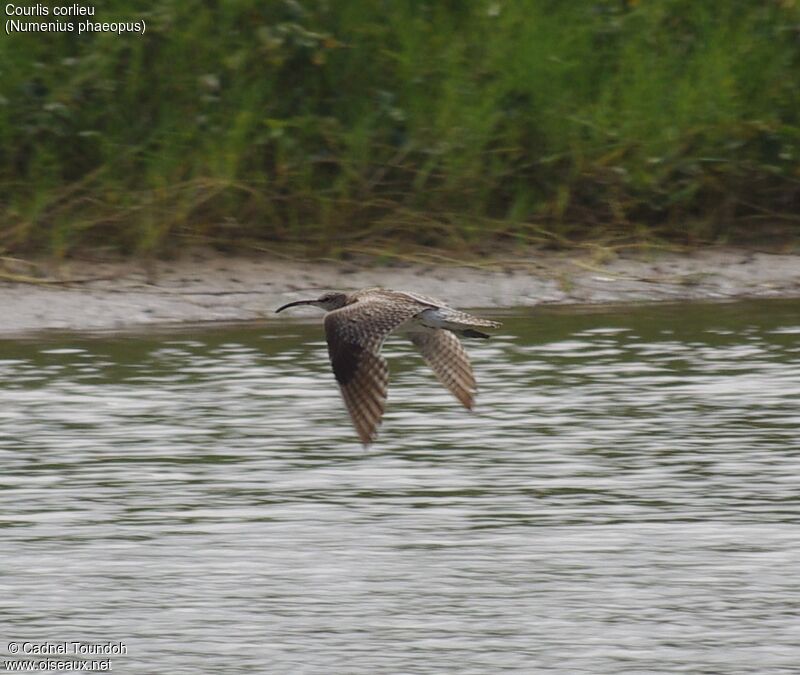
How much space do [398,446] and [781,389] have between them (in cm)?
204

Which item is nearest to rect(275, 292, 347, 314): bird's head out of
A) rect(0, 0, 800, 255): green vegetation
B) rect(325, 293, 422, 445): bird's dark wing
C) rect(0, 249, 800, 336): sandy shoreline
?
rect(325, 293, 422, 445): bird's dark wing

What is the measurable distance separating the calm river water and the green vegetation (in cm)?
148

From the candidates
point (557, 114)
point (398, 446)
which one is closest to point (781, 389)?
point (398, 446)

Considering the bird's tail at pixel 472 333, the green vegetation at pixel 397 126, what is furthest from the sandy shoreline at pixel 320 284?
the bird's tail at pixel 472 333

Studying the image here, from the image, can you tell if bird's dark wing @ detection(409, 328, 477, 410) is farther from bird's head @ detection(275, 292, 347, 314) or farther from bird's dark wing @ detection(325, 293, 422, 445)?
bird's dark wing @ detection(325, 293, 422, 445)

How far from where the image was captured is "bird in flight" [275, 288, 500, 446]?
6.79 meters

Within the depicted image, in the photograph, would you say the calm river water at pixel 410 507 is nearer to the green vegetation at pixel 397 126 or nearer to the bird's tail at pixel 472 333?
the bird's tail at pixel 472 333

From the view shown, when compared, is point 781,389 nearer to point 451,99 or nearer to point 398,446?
point 398,446

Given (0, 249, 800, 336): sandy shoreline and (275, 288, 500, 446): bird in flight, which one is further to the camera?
(0, 249, 800, 336): sandy shoreline

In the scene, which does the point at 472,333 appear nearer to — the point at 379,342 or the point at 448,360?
the point at 448,360

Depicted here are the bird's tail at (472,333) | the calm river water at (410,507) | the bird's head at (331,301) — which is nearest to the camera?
the calm river water at (410,507)

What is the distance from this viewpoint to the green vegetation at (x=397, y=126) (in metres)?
12.5

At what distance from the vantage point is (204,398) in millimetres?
9711

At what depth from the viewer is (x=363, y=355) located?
6891 millimetres
